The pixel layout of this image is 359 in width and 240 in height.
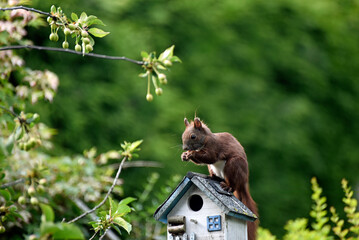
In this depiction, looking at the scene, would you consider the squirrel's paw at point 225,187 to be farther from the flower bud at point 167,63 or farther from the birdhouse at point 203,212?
the flower bud at point 167,63

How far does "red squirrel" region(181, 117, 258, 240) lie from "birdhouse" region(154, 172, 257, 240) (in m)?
0.07

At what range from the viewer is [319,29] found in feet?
34.2

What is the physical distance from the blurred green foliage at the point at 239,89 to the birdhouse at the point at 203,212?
5.41m

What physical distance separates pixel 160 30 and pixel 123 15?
27.3 inches

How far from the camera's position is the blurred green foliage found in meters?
8.29

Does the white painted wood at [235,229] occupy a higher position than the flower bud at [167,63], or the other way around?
the flower bud at [167,63]

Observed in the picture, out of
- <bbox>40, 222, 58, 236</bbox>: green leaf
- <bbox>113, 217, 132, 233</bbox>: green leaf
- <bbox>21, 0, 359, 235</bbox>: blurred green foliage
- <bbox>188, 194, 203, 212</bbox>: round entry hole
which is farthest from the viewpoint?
<bbox>21, 0, 359, 235</bbox>: blurred green foliage

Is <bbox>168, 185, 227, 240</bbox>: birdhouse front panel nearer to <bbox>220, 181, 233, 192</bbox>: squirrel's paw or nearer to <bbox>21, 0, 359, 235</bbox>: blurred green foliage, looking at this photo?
<bbox>220, 181, 233, 192</bbox>: squirrel's paw

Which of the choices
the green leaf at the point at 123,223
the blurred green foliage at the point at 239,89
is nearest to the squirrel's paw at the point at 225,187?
the green leaf at the point at 123,223

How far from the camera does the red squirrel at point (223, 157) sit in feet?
7.94

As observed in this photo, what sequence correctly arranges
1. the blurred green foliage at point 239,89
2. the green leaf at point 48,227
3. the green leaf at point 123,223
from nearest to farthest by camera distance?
1. the green leaf at point 48,227
2. the green leaf at point 123,223
3. the blurred green foliage at point 239,89

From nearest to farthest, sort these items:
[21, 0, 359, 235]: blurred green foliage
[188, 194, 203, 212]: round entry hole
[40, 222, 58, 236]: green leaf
Answer: [40, 222, 58, 236]: green leaf < [188, 194, 203, 212]: round entry hole < [21, 0, 359, 235]: blurred green foliage

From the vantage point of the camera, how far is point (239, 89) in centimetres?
956

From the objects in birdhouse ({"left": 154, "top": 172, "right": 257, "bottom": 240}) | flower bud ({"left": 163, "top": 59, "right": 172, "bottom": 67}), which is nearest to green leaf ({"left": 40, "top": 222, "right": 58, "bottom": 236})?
birdhouse ({"left": 154, "top": 172, "right": 257, "bottom": 240})
